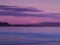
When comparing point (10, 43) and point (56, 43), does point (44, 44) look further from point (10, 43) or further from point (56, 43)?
point (10, 43)

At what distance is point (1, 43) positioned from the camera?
11719mm

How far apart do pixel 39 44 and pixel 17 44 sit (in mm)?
1053

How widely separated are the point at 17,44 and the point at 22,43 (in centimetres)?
38

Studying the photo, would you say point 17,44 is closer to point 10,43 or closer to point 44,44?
point 10,43

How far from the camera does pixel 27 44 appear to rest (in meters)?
11.6

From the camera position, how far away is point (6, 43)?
38.7 feet

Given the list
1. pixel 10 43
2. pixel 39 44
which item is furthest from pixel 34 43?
pixel 10 43

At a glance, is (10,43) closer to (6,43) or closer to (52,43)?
(6,43)

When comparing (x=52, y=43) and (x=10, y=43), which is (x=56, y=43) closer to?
(x=52, y=43)

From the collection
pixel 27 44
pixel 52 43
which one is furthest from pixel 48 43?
pixel 27 44

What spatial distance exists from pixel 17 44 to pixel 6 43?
0.54m

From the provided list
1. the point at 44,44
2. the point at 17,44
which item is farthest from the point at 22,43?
the point at 44,44

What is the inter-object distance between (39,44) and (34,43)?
371mm

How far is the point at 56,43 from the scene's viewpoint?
38.5 feet
